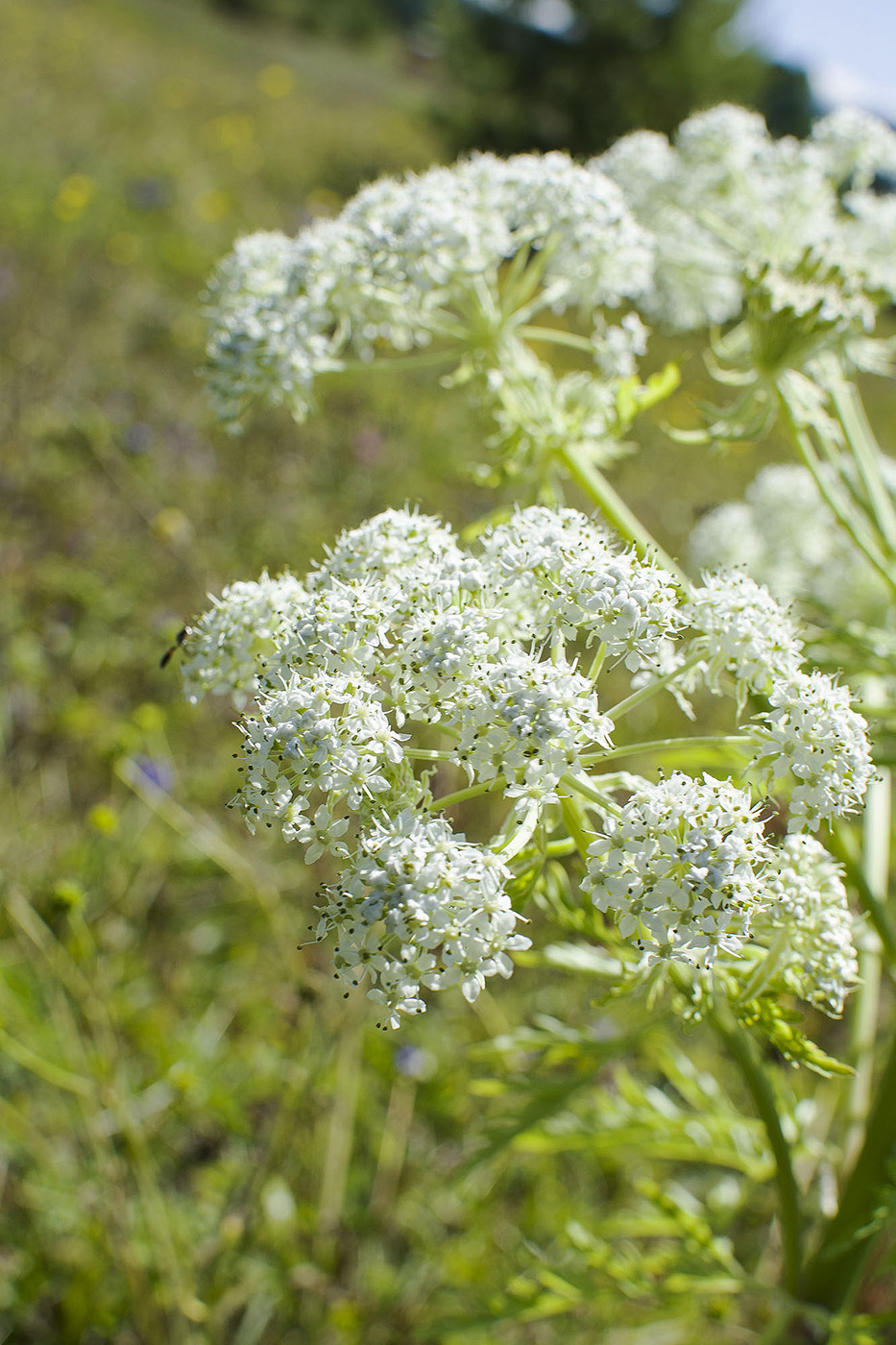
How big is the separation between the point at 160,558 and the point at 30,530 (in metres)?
0.87

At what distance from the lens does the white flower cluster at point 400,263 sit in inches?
103

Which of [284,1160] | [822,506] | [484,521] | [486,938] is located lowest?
[284,1160]

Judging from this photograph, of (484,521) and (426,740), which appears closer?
(484,521)

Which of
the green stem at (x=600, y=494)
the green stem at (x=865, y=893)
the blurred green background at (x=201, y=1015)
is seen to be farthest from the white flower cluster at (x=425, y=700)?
the blurred green background at (x=201, y=1015)

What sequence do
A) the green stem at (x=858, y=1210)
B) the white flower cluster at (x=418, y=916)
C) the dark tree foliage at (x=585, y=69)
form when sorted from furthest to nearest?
the dark tree foliage at (x=585, y=69)
the green stem at (x=858, y=1210)
the white flower cluster at (x=418, y=916)

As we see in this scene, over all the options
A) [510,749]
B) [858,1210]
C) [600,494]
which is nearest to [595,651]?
[600,494]

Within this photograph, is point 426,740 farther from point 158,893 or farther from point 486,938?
point 486,938

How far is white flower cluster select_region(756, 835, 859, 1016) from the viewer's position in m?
1.78

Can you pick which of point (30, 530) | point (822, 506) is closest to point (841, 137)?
point (822, 506)

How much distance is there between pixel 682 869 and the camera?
1625 mm

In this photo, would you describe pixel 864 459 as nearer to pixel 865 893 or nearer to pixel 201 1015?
pixel 865 893

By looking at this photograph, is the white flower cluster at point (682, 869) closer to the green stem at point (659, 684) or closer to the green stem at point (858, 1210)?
the green stem at point (659, 684)

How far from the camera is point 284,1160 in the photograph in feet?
11.9

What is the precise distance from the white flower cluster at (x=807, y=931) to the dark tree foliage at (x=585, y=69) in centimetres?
2605
